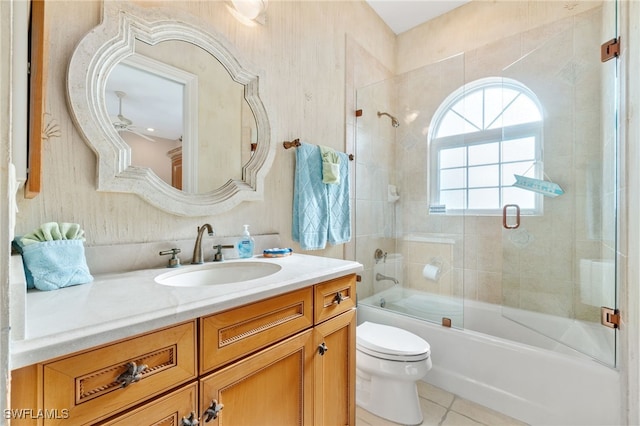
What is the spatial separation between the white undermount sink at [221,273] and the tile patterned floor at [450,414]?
101 centimetres

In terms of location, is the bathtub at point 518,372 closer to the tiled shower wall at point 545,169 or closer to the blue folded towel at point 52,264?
the tiled shower wall at point 545,169

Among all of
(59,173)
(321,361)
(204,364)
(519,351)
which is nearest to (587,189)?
(519,351)

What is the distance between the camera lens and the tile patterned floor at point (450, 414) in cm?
147

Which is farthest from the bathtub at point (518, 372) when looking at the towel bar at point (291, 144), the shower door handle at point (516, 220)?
the towel bar at point (291, 144)

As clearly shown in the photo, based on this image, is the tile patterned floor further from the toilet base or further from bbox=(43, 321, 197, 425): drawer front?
bbox=(43, 321, 197, 425): drawer front

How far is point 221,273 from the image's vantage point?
1192 millimetres

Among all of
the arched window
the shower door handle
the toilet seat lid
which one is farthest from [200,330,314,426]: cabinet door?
the arched window

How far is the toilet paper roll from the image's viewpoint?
7.56ft

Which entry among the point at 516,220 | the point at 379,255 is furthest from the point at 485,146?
the point at 379,255

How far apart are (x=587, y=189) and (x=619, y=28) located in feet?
2.86

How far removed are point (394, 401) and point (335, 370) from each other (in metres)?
0.62

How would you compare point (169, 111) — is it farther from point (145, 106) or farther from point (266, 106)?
point (266, 106)

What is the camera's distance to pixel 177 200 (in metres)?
1.15

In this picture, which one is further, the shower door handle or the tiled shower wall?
the shower door handle
